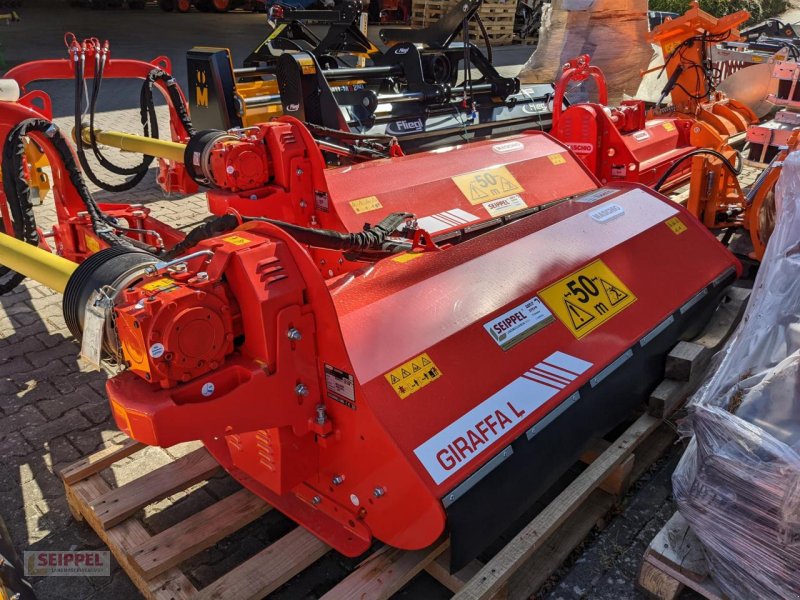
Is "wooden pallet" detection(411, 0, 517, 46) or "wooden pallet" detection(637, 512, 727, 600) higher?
"wooden pallet" detection(411, 0, 517, 46)

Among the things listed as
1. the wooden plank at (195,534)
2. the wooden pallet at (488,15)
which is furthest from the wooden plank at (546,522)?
the wooden pallet at (488,15)

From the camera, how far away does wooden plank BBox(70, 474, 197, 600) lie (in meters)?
2.10

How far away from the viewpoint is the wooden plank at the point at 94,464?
2.57m

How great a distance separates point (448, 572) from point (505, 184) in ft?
9.68

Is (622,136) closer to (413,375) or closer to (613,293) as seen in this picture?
(613,293)

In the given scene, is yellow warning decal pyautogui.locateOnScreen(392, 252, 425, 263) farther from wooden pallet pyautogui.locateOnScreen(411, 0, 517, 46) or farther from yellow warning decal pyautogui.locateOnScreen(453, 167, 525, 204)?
wooden pallet pyautogui.locateOnScreen(411, 0, 517, 46)

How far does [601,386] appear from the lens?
2586mm

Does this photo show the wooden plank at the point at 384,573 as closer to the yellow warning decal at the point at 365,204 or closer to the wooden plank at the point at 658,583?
the wooden plank at the point at 658,583

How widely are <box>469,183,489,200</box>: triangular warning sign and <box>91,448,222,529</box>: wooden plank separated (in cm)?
250

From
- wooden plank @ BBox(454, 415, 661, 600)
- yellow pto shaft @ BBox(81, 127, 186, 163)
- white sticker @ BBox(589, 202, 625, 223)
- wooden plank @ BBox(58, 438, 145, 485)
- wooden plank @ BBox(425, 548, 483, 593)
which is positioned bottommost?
wooden plank @ BBox(425, 548, 483, 593)

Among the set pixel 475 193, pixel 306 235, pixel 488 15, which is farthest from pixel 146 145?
pixel 488 15

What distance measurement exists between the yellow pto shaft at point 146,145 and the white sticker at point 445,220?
157cm

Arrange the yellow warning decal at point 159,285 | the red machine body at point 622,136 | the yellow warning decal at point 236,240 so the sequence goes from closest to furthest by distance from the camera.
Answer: the yellow warning decal at point 159,285, the yellow warning decal at point 236,240, the red machine body at point 622,136

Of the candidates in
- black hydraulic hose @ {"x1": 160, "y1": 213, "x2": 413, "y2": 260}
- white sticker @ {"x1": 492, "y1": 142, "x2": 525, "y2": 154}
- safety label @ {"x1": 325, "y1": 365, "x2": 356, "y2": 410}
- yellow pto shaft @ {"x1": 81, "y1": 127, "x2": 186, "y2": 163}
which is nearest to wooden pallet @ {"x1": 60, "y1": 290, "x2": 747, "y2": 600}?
safety label @ {"x1": 325, "y1": 365, "x2": 356, "y2": 410}
